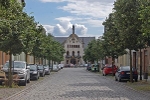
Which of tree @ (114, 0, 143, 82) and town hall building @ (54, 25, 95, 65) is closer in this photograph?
tree @ (114, 0, 143, 82)

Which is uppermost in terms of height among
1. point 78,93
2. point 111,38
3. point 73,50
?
point 73,50

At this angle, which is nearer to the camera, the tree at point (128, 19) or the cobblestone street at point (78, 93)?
the cobblestone street at point (78, 93)

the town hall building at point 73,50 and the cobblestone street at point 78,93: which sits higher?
A: the town hall building at point 73,50

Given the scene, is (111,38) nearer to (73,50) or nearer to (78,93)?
(78,93)

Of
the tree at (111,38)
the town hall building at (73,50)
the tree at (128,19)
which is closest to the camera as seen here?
the tree at (128,19)

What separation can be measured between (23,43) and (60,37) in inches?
6241

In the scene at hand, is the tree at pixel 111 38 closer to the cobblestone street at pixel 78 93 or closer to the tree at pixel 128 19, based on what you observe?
the tree at pixel 128 19

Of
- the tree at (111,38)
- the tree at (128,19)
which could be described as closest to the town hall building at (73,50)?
the tree at (111,38)

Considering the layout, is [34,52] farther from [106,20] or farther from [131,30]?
[131,30]

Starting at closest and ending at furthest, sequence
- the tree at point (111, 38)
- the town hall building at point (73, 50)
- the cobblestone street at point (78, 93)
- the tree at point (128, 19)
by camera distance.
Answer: the cobblestone street at point (78, 93)
the tree at point (128, 19)
the tree at point (111, 38)
the town hall building at point (73, 50)

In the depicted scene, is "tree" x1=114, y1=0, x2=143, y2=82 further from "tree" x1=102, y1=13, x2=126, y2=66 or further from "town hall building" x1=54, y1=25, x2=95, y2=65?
"town hall building" x1=54, y1=25, x2=95, y2=65

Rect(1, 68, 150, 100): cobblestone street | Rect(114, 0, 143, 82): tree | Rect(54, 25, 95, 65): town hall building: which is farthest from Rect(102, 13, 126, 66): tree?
Rect(54, 25, 95, 65): town hall building

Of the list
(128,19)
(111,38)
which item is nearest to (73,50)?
(111,38)

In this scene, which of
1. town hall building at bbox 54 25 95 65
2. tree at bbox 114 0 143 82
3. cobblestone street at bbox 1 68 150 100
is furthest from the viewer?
town hall building at bbox 54 25 95 65
